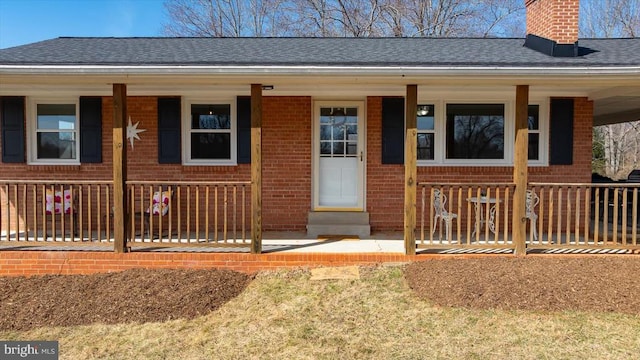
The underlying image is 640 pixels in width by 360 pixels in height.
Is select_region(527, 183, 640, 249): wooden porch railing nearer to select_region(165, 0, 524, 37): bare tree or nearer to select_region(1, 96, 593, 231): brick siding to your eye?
select_region(1, 96, 593, 231): brick siding

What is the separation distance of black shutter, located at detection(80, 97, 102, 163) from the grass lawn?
3.41 meters

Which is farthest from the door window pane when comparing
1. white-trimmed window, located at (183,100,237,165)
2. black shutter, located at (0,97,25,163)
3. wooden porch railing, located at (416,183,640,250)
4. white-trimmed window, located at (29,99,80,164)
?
black shutter, located at (0,97,25,163)

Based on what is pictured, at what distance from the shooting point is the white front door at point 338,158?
725 cm

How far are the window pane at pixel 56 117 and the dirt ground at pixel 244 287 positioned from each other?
9.54 ft

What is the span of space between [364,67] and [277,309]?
2.97 metres

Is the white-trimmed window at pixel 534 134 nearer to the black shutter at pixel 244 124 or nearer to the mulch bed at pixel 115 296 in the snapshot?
the black shutter at pixel 244 124

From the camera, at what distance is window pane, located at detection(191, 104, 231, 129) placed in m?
7.12

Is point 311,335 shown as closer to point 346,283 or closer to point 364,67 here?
point 346,283

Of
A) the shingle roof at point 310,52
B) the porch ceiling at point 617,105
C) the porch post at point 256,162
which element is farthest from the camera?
the porch ceiling at point 617,105

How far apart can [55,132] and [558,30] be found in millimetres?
8569

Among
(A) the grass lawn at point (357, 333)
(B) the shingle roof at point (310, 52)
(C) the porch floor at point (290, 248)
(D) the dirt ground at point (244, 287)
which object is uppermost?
(B) the shingle roof at point (310, 52)

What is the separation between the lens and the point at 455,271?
494 centimetres

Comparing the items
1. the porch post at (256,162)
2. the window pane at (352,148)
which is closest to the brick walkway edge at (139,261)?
the porch post at (256,162)

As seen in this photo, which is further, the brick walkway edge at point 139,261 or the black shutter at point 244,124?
the black shutter at point 244,124
